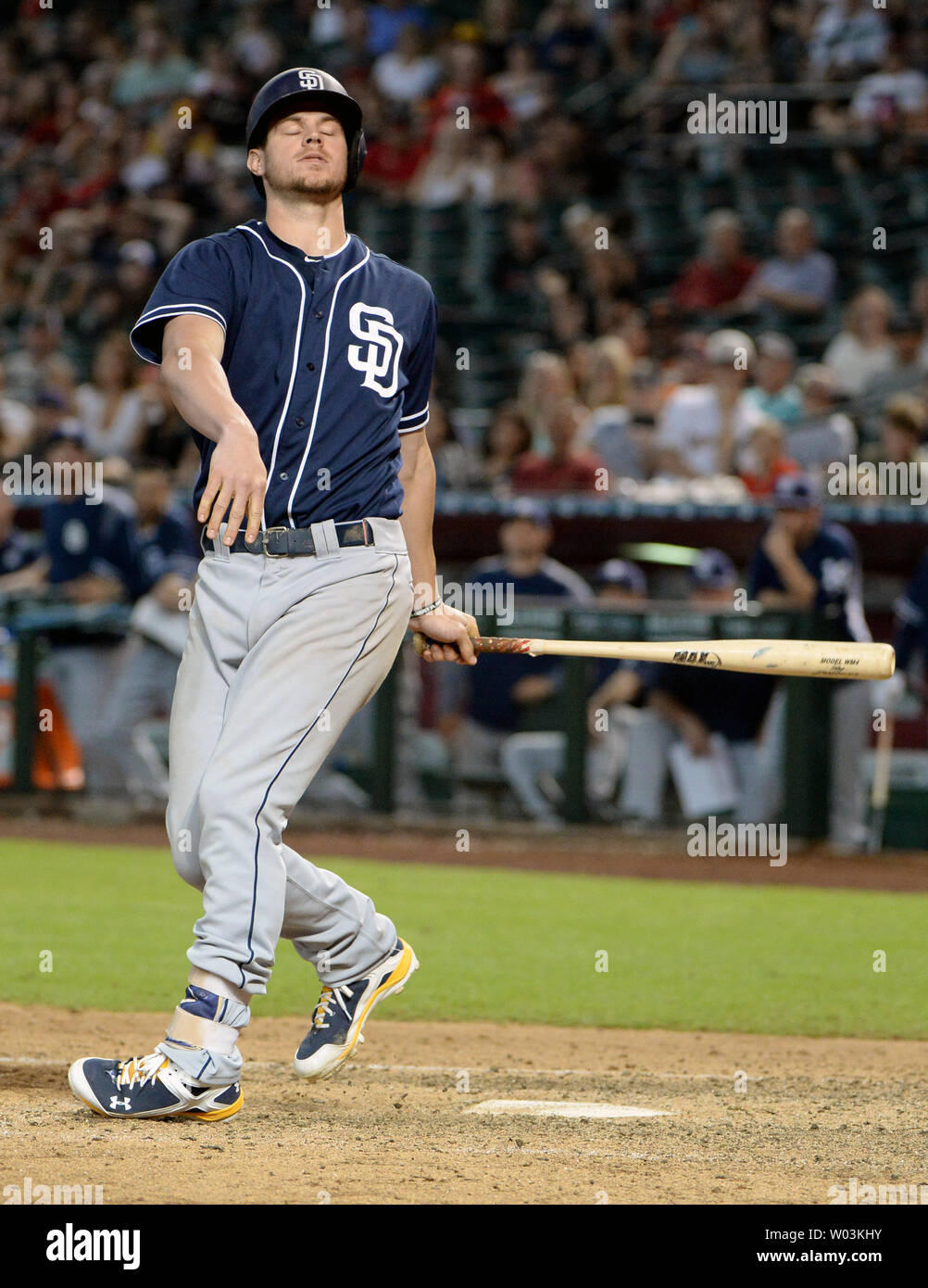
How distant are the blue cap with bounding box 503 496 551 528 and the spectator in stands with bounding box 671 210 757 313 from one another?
109 inches

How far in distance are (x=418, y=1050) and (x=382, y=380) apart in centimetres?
191

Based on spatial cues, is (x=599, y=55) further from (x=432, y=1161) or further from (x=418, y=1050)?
(x=432, y=1161)

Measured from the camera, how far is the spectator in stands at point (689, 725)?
8.85 metres

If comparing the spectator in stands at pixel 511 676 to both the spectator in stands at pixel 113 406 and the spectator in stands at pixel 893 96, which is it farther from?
the spectator in stands at pixel 893 96

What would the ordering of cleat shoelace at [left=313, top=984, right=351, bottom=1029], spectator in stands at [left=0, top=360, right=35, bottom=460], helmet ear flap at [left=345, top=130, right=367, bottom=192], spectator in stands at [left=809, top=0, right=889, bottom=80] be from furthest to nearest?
spectator in stands at [left=809, top=0, right=889, bottom=80]
spectator in stands at [left=0, top=360, right=35, bottom=460]
cleat shoelace at [left=313, top=984, right=351, bottom=1029]
helmet ear flap at [left=345, top=130, right=367, bottom=192]

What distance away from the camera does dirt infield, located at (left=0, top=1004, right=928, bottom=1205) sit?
3.09 m

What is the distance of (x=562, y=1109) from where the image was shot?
154 inches

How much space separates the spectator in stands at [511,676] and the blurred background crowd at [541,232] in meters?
0.83

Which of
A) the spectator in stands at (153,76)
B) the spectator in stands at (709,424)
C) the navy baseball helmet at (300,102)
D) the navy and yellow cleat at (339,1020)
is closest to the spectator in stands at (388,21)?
the spectator in stands at (153,76)

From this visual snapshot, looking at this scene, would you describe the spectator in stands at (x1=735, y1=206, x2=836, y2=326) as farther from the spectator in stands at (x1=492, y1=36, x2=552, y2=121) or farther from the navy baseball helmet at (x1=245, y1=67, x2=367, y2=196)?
the navy baseball helmet at (x1=245, y1=67, x2=367, y2=196)

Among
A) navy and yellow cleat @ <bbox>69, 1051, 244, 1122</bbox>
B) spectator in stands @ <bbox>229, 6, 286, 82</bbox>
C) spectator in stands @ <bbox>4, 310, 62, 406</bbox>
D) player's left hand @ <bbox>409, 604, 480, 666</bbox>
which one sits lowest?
navy and yellow cleat @ <bbox>69, 1051, 244, 1122</bbox>

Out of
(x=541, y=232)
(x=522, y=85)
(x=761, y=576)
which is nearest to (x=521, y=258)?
(x=541, y=232)

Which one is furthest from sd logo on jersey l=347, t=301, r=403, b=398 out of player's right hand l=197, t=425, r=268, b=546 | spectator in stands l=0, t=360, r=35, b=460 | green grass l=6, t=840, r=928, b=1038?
spectator in stands l=0, t=360, r=35, b=460
